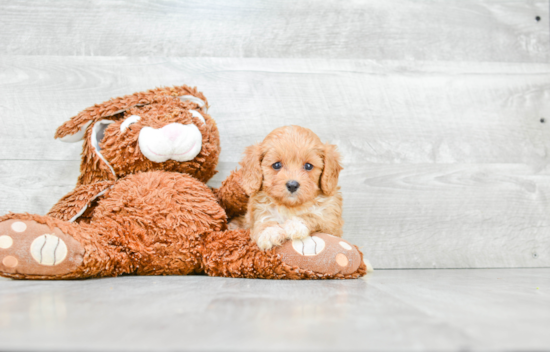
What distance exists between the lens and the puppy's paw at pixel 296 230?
4.25 ft

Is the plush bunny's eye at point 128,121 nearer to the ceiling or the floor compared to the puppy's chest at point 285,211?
nearer to the ceiling

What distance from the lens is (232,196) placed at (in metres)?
1.55

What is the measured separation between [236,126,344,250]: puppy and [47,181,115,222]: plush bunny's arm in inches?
21.1

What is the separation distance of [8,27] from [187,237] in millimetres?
1278

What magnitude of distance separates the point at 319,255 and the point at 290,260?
92mm

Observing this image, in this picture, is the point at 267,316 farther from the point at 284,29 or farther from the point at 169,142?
the point at 284,29

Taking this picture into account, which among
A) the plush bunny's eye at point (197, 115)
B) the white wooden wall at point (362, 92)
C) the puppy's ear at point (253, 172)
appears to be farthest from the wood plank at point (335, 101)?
the puppy's ear at point (253, 172)

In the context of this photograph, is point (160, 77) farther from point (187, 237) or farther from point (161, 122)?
point (187, 237)

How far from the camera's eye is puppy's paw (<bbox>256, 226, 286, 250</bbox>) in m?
1.28

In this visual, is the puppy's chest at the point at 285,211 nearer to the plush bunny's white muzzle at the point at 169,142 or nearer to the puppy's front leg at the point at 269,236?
the puppy's front leg at the point at 269,236

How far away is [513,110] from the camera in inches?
77.4

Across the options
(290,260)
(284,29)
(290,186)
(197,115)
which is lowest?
(290,260)

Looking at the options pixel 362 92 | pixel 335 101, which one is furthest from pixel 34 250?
pixel 362 92

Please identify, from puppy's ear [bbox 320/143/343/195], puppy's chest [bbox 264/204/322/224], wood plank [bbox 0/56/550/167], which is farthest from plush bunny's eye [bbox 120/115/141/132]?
puppy's ear [bbox 320/143/343/195]
